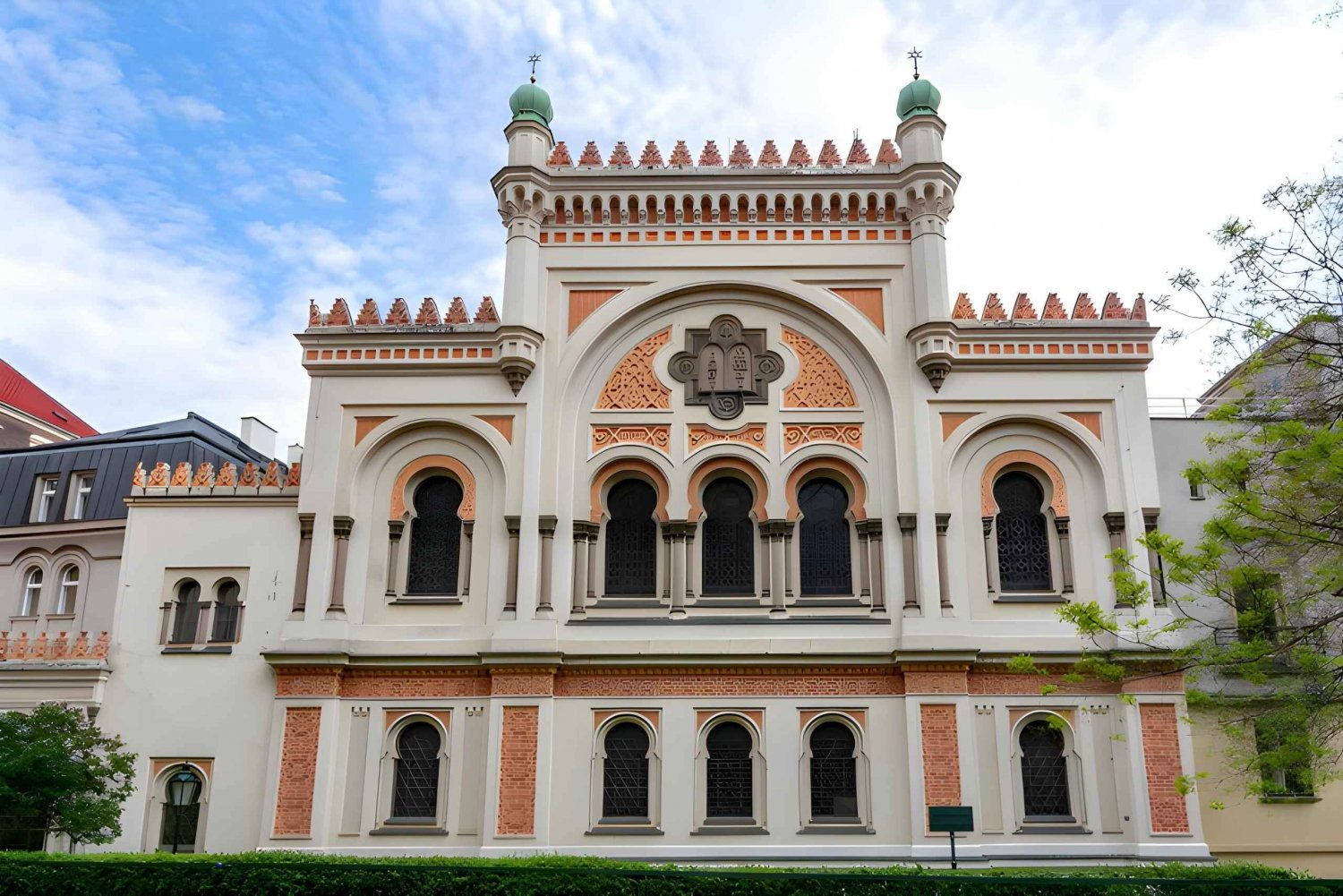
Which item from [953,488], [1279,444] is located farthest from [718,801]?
[1279,444]

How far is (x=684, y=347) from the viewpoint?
82.4ft

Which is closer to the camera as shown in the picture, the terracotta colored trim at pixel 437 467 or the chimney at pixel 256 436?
the terracotta colored trim at pixel 437 467

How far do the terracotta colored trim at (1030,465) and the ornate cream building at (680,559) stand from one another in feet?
0.27

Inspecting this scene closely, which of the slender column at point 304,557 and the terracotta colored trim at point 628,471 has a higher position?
the terracotta colored trim at point 628,471

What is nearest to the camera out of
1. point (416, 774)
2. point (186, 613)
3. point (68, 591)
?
point (416, 774)

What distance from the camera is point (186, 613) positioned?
78.8 ft

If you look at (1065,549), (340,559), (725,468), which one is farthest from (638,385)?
(1065,549)

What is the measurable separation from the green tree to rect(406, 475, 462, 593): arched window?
6.51 metres

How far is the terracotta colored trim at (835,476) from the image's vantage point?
78.4 ft

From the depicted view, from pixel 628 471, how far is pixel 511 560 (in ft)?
10.4

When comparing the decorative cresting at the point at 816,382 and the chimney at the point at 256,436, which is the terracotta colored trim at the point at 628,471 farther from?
the chimney at the point at 256,436

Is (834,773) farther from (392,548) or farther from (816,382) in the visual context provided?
(392,548)

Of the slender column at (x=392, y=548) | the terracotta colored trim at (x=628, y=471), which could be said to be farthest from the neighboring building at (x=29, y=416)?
the terracotta colored trim at (x=628, y=471)

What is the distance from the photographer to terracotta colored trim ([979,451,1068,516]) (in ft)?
78.2
